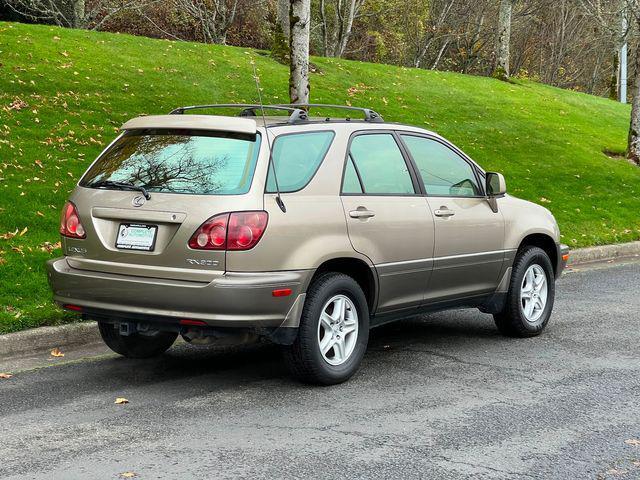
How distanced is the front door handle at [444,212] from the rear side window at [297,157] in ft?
3.56

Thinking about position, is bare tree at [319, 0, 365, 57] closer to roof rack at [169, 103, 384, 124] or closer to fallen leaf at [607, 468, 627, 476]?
roof rack at [169, 103, 384, 124]

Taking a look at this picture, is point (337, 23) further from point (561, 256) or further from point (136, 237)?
point (136, 237)

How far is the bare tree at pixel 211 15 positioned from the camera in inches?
1220

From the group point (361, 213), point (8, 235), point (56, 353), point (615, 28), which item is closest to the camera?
point (361, 213)

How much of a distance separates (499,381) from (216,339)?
204 cm

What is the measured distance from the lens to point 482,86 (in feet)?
86.3

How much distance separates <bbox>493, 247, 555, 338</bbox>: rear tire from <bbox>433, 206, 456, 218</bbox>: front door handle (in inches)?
41.5

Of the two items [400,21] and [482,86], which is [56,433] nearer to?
[482,86]

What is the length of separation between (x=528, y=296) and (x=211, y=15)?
2690 centimetres

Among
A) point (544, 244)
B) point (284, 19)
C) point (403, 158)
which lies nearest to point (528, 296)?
point (544, 244)

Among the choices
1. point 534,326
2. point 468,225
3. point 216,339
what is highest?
point 468,225

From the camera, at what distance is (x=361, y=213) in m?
→ 6.39

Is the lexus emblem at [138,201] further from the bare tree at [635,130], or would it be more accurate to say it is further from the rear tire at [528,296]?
the bare tree at [635,130]

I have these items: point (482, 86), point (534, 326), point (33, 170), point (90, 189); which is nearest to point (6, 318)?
point (90, 189)
